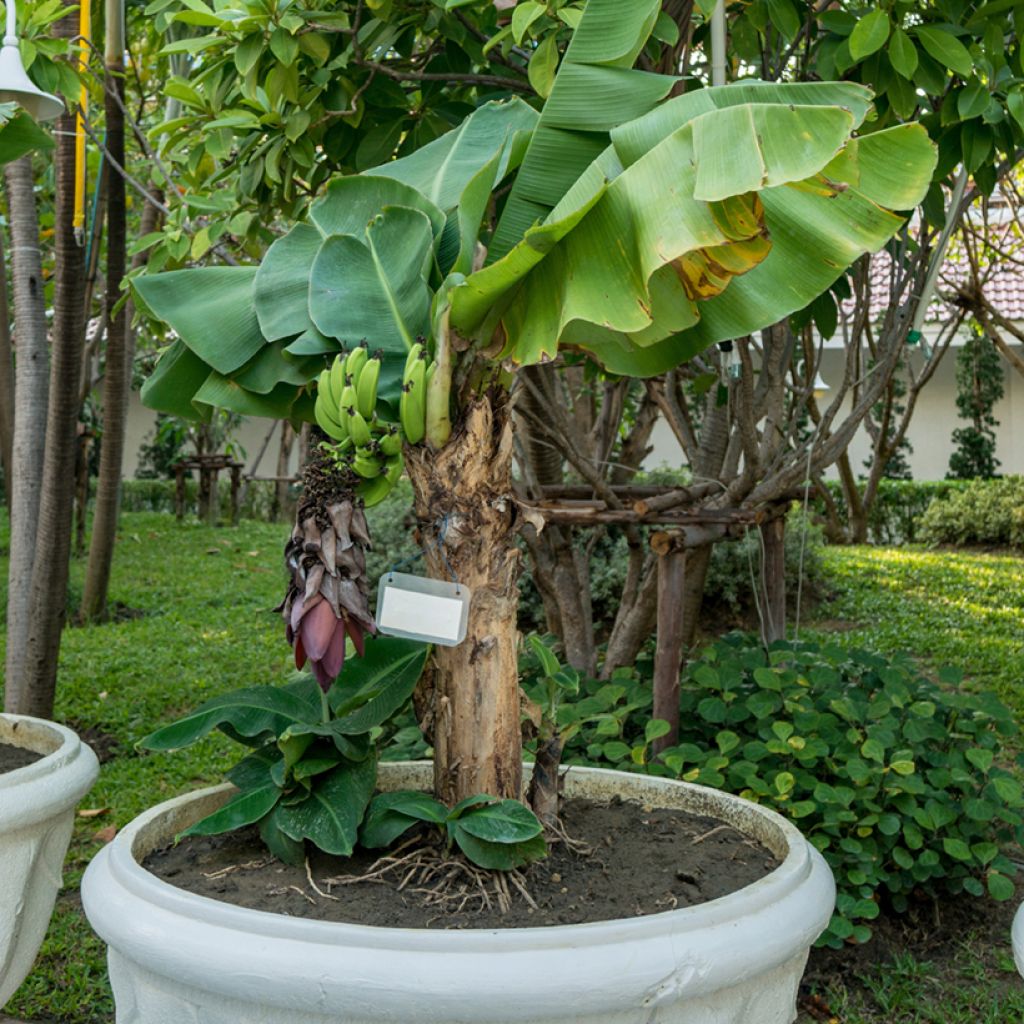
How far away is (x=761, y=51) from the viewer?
12.5 ft

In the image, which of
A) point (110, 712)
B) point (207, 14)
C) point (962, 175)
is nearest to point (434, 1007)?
point (207, 14)

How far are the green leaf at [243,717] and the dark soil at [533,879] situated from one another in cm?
22

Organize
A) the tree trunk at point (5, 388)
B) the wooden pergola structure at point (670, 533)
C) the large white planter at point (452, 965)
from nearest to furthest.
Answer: the large white planter at point (452, 965), the wooden pergola structure at point (670, 533), the tree trunk at point (5, 388)

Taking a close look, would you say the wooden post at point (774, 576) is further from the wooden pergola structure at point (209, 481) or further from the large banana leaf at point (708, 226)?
the wooden pergola structure at point (209, 481)

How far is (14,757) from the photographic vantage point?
2.89 metres

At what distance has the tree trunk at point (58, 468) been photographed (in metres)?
4.58

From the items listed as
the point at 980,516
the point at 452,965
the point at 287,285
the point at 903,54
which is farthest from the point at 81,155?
the point at 980,516

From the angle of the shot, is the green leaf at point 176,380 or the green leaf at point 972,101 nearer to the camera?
the green leaf at point 176,380

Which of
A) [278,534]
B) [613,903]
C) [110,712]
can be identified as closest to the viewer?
[613,903]

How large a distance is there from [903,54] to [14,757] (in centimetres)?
271

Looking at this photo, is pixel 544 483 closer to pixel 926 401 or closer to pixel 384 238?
pixel 384 238

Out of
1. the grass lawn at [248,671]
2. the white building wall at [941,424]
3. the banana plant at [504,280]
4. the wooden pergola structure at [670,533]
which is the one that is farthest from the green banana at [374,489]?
the white building wall at [941,424]

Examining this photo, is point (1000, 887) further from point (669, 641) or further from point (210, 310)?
point (210, 310)

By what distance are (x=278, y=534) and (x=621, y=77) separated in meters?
11.6
